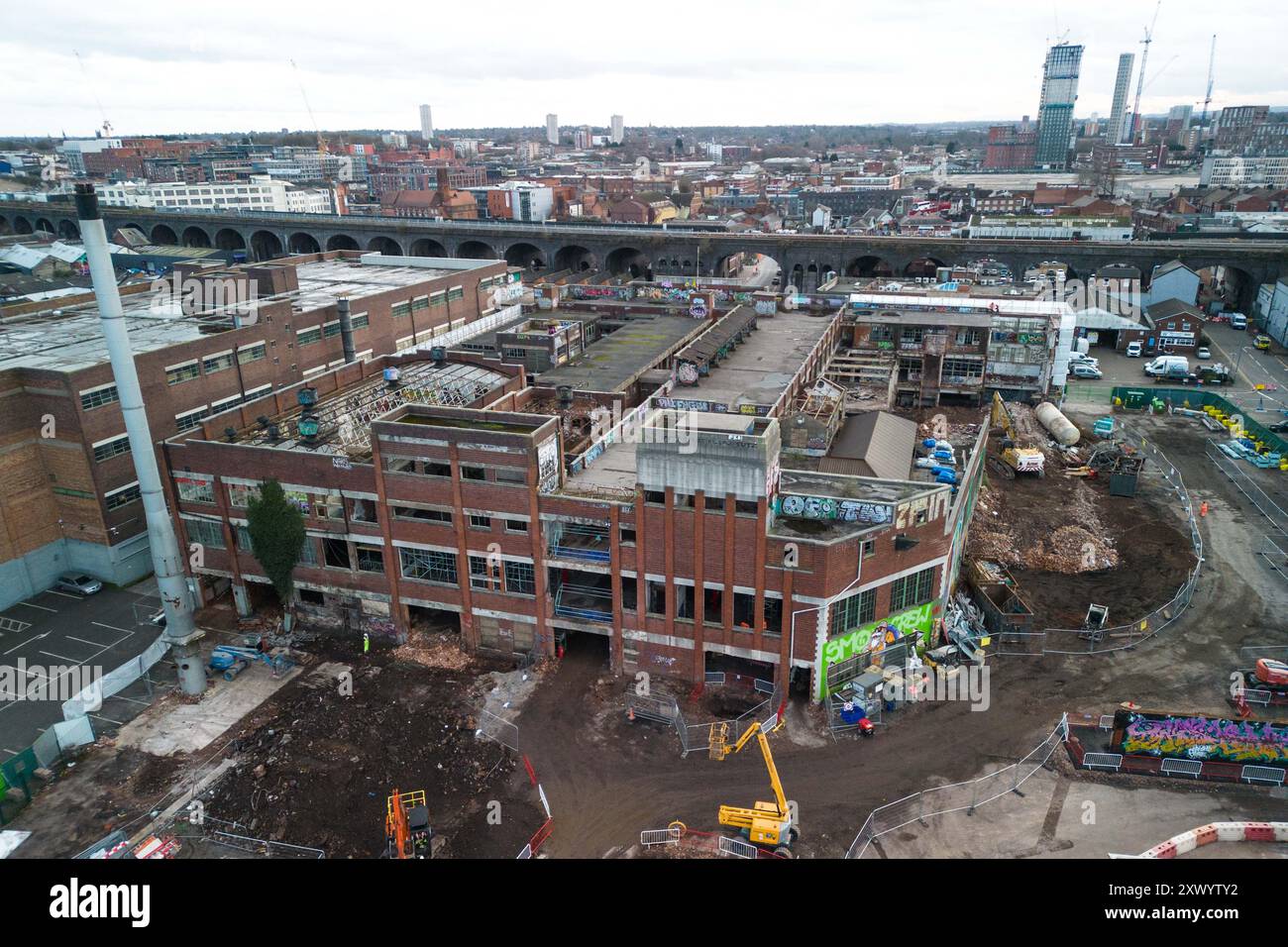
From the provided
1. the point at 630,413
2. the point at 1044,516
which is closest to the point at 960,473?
the point at 1044,516

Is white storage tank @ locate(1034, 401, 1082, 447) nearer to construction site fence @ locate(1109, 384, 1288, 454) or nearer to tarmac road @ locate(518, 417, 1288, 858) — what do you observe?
construction site fence @ locate(1109, 384, 1288, 454)

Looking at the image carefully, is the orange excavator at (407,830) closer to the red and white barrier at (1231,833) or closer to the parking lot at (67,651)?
the parking lot at (67,651)

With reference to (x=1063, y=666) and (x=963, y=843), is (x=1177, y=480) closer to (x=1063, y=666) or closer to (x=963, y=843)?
(x=1063, y=666)

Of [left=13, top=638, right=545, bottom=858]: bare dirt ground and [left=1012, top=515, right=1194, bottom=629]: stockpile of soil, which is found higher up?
[left=1012, top=515, right=1194, bottom=629]: stockpile of soil

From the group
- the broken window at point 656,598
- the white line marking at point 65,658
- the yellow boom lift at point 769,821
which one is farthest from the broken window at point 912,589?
the white line marking at point 65,658

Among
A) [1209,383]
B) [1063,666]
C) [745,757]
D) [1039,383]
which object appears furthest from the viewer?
[1209,383]

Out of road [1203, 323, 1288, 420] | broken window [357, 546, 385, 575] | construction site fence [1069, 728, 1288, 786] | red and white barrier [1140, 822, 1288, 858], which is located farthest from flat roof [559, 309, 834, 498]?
road [1203, 323, 1288, 420]
